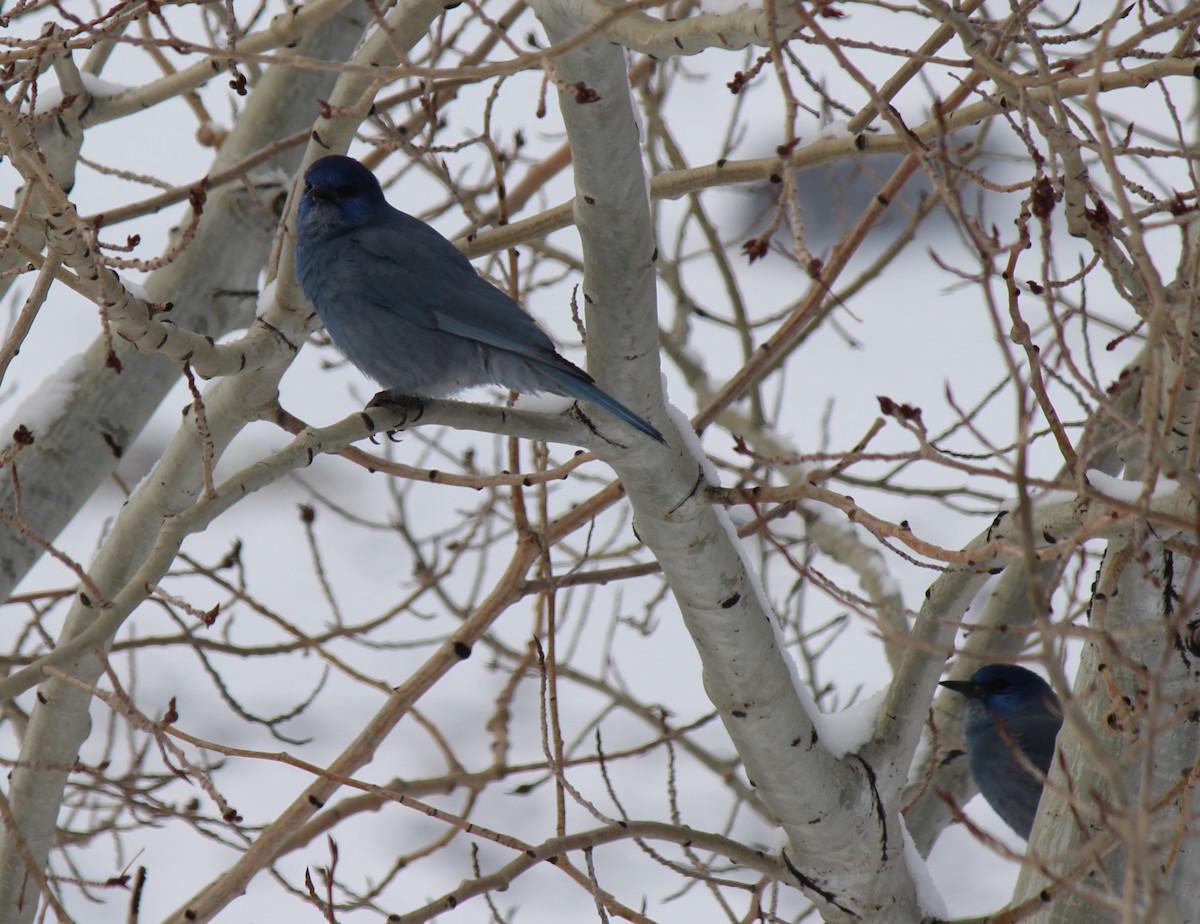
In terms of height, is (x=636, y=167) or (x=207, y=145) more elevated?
(x=207, y=145)

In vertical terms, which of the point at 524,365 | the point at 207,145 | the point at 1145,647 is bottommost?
the point at 1145,647

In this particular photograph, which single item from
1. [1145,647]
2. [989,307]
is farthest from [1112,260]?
[1145,647]

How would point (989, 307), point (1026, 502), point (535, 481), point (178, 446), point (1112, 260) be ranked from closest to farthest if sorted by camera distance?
point (1026, 502)
point (989, 307)
point (1112, 260)
point (535, 481)
point (178, 446)

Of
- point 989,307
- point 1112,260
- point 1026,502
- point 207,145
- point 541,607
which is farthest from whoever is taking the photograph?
point 207,145

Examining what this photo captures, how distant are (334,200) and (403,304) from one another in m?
0.49

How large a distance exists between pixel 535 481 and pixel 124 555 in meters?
1.50

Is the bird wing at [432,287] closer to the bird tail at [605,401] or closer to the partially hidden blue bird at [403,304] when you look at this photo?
the partially hidden blue bird at [403,304]

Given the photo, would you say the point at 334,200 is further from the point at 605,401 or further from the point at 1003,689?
the point at 1003,689

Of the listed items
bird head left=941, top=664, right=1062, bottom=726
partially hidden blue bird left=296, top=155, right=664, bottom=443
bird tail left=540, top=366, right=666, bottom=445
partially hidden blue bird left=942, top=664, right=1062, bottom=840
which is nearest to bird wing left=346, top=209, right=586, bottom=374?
partially hidden blue bird left=296, top=155, right=664, bottom=443

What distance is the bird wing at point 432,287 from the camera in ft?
12.6

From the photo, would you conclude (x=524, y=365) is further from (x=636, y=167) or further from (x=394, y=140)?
(x=636, y=167)

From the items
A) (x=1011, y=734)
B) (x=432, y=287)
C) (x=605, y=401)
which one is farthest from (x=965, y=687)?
(x=605, y=401)

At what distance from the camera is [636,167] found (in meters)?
2.68

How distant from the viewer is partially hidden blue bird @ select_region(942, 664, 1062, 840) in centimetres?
551
